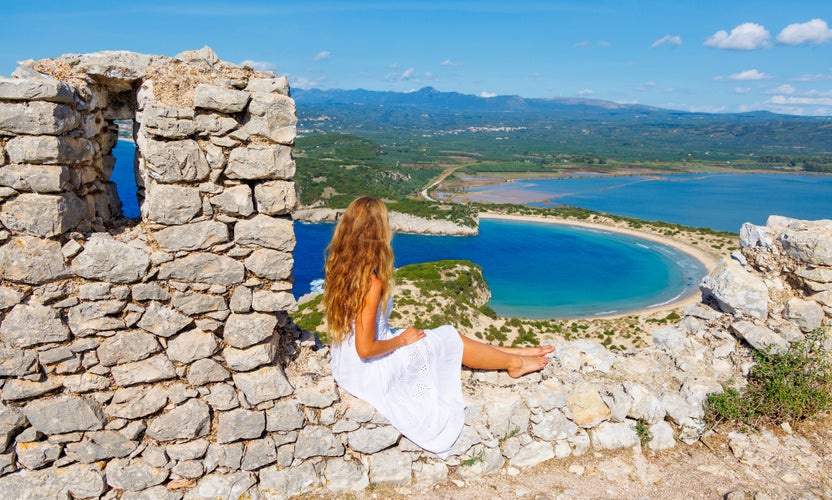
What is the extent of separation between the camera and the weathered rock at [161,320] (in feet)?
14.1

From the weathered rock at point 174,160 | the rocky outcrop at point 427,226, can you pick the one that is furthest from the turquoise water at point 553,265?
the weathered rock at point 174,160

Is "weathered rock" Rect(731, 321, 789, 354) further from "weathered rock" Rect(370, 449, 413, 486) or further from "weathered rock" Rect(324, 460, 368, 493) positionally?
"weathered rock" Rect(324, 460, 368, 493)

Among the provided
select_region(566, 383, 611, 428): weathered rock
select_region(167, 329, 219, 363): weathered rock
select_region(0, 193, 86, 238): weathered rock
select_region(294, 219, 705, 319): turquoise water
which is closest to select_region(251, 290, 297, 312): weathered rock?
select_region(167, 329, 219, 363): weathered rock

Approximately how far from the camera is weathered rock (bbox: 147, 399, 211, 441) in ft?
14.4

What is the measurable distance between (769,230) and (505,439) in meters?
4.84

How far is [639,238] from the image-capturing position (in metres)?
68.8

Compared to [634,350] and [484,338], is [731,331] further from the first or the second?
[484,338]

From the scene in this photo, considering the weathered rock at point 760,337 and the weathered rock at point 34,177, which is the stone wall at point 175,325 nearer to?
the weathered rock at point 34,177

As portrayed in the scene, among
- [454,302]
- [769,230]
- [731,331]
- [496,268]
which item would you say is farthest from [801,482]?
[496,268]

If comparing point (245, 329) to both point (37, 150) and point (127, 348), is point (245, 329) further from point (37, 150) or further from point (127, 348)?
point (37, 150)

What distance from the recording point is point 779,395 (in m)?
5.27

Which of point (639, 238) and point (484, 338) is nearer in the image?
point (484, 338)

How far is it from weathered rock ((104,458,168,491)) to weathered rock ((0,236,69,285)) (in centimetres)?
168

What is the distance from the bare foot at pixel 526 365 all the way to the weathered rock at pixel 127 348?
3.37 meters
